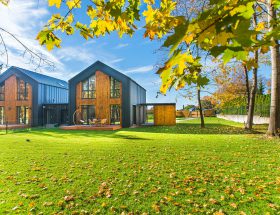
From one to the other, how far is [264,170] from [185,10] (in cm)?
1708

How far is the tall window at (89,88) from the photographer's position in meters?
27.1

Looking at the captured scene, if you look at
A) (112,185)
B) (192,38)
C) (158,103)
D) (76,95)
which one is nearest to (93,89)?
(76,95)

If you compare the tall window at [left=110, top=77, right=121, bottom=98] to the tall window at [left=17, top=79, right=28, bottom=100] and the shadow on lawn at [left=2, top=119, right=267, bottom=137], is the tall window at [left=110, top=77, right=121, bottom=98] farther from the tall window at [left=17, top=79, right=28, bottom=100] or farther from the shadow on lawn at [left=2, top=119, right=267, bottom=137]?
the tall window at [left=17, top=79, right=28, bottom=100]

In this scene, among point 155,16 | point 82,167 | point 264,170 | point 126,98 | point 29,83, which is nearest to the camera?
point 155,16

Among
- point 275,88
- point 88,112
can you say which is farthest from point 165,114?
point 275,88

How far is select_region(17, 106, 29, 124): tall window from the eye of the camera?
29648 mm

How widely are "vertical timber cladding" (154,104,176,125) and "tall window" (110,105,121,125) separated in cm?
439

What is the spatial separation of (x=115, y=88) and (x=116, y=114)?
3.07 metres

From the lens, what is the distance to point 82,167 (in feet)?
20.7

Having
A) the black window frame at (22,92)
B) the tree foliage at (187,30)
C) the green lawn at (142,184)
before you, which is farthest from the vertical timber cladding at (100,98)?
the tree foliage at (187,30)

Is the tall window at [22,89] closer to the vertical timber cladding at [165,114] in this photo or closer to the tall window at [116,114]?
the tall window at [116,114]

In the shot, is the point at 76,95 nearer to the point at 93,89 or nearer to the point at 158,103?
the point at 93,89

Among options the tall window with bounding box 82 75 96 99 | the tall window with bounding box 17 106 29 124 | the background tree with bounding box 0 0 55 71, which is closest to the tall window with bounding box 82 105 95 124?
the tall window with bounding box 82 75 96 99

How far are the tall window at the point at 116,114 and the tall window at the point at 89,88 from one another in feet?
9.38
